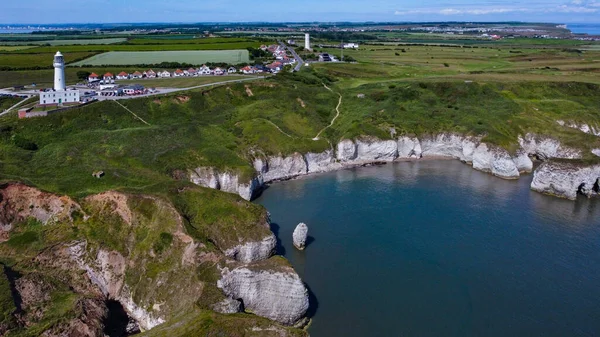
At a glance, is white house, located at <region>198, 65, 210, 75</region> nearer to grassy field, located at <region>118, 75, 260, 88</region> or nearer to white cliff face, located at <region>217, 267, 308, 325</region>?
grassy field, located at <region>118, 75, 260, 88</region>

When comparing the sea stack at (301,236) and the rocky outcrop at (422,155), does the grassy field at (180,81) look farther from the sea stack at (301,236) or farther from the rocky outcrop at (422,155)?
the sea stack at (301,236)

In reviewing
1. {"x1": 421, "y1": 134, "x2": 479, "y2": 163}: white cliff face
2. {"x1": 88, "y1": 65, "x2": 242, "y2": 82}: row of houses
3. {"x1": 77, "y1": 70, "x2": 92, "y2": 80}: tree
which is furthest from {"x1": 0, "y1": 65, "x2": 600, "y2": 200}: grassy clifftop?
{"x1": 77, "y1": 70, "x2": 92, "y2": 80}: tree

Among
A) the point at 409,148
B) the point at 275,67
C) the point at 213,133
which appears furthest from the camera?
the point at 275,67

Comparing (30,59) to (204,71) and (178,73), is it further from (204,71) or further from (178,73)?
(204,71)

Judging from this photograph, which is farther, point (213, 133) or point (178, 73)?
point (178, 73)

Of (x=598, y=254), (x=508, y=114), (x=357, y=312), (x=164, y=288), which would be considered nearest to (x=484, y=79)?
(x=508, y=114)

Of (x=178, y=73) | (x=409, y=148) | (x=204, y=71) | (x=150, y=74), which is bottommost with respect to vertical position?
(x=409, y=148)

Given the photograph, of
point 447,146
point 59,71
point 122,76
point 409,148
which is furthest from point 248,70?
point 447,146
